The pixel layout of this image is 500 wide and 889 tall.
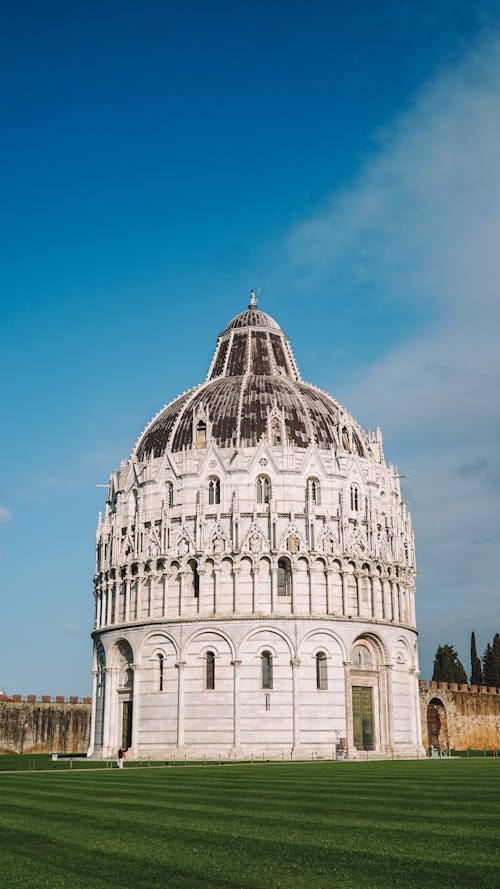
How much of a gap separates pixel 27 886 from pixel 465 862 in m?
6.23

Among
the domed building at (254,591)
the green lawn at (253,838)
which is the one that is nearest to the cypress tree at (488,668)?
the domed building at (254,591)

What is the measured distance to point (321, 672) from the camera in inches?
2542

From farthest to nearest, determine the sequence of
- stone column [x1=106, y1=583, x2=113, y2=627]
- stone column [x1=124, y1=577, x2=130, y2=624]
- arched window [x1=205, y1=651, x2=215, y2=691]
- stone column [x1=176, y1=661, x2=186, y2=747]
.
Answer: stone column [x1=106, y1=583, x2=113, y2=627] → stone column [x1=124, y1=577, x2=130, y2=624] → arched window [x1=205, y1=651, x2=215, y2=691] → stone column [x1=176, y1=661, x2=186, y2=747]

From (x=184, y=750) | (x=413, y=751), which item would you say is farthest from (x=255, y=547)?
(x=413, y=751)

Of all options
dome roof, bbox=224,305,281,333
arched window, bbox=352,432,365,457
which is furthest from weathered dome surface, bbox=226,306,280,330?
arched window, bbox=352,432,365,457

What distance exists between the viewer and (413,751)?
68500 mm

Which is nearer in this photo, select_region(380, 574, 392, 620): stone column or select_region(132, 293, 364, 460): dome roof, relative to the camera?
select_region(380, 574, 392, 620): stone column

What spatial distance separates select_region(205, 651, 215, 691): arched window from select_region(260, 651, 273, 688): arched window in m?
3.42

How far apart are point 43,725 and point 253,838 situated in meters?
75.8

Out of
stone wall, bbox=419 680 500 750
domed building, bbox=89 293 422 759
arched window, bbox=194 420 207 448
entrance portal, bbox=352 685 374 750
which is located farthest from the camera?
stone wall, bbox=419 680 500 750

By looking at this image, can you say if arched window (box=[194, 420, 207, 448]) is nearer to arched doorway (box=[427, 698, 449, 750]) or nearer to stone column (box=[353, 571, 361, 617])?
stone column (box=[353, 571, 361, 617])

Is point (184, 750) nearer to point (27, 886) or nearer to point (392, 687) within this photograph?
point (392, 687)

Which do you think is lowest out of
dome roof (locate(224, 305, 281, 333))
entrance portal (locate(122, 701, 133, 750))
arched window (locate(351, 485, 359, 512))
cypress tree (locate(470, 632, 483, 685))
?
entrance portal (locate(122, 701, 133, 750))

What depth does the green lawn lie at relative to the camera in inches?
514
